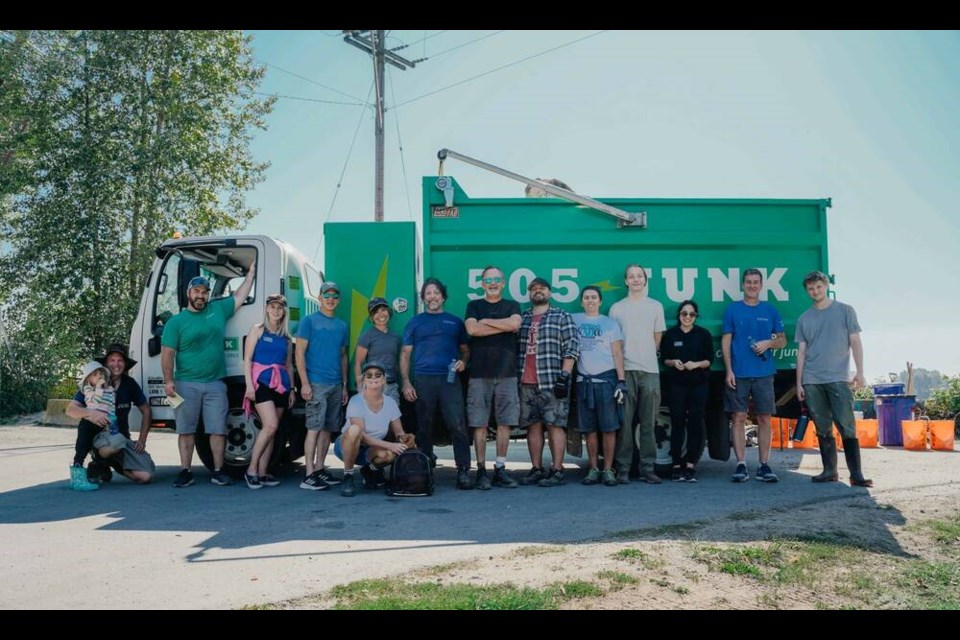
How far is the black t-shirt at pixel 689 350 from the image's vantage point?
7305 mm

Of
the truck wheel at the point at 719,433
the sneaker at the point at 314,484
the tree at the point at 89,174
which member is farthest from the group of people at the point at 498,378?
the tree at the point at 89,174

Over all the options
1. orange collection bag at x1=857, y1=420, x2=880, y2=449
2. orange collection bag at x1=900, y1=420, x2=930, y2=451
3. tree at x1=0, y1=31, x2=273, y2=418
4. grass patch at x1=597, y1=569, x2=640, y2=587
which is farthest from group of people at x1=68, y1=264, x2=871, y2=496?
tree at x1=0, y1=31, x2=273, y2=418

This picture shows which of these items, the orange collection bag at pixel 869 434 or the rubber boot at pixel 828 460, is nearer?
the rubber boot at pixel 828 460

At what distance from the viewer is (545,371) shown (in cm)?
692

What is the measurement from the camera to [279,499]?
644 cm

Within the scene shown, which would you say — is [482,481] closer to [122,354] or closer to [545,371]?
[545,371]

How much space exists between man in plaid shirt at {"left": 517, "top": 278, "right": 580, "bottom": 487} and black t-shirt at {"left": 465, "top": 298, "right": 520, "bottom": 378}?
242mm

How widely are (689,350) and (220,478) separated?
16.7 feet

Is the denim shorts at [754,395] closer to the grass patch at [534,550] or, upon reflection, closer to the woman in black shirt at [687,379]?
the woman in black shirt at [687,379]

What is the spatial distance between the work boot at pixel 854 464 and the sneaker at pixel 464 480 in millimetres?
3781

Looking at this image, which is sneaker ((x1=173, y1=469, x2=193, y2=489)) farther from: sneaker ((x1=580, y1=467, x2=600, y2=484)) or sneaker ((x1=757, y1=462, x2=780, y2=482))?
sneaker ((x1=757, y1=462, x2=780, y2=482))

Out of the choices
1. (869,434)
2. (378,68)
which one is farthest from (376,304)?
(378,68)

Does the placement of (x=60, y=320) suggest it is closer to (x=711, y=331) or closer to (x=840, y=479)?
(x=711, y=331)
